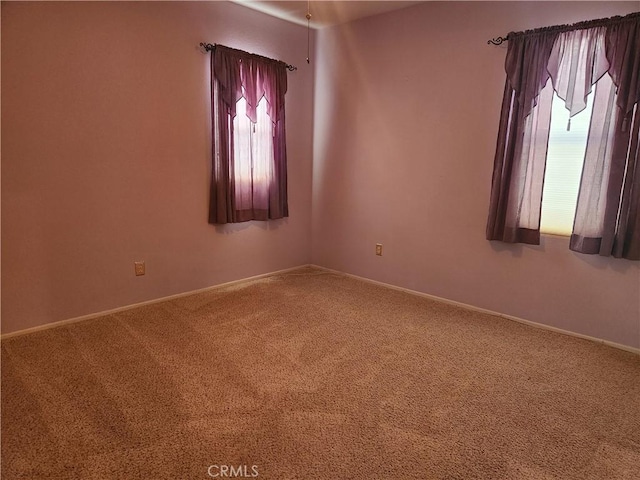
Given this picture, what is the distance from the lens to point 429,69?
11.0 feet

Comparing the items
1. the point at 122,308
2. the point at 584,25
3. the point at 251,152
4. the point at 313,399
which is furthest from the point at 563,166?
the point at 122,308

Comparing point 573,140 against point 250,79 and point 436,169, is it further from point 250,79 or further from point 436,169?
point 250,79

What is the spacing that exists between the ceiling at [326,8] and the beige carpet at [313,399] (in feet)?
8.63

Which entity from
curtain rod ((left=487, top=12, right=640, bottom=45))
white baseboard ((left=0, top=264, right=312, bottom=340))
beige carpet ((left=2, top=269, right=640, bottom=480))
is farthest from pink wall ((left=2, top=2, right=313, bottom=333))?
curtain rod ((left=487, top=12, right=640, bottom=45))

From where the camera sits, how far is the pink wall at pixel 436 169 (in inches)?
111

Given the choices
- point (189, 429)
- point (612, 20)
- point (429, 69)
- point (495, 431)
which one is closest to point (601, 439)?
point (495, 431)

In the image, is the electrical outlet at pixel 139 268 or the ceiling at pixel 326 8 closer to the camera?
the electrical outlet at pixel 139 268

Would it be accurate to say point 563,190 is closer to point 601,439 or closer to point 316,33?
point 601,439

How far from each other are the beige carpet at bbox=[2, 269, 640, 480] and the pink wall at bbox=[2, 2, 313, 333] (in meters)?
0.40

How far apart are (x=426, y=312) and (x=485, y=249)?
70 centimetres

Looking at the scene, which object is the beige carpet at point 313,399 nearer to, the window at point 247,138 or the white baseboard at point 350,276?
the white baseboard at point 350,276

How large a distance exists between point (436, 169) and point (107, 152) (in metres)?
2.59

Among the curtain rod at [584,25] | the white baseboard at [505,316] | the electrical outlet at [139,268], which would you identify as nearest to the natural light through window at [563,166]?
the curtain rod at [584,25]

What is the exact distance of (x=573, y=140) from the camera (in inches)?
106
